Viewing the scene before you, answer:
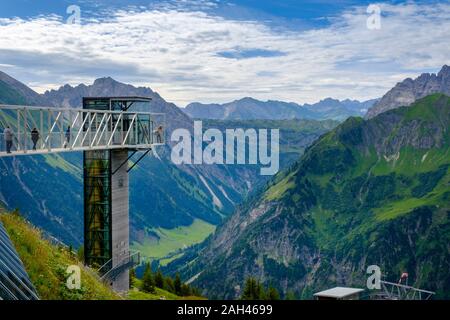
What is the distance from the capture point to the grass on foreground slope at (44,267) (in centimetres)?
2741

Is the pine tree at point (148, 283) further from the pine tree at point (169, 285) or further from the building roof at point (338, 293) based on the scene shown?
the building roof at point (338, 293)

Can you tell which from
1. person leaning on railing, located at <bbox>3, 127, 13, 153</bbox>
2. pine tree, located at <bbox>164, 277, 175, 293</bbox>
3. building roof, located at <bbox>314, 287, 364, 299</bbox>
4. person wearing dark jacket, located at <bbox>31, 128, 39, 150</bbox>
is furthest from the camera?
A: pine tree, located at <bbox>164, 277, 175, 293</bbox>

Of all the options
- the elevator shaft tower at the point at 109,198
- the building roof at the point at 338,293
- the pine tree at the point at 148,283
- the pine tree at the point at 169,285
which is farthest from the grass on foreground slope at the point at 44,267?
the pine tree at the point at 169,285

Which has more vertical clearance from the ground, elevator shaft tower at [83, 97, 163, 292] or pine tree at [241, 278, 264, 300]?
elevator shaft tower at [83, 97, 163, 292]

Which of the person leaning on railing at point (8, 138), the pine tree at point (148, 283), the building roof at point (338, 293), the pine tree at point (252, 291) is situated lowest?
the pine tree at point (252, 291)

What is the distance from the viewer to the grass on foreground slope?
2741cm

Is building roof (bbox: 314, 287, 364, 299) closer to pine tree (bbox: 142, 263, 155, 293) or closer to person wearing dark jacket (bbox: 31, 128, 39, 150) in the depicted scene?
person wearing dark jacket (bbox: 31, 128, 39, 150)

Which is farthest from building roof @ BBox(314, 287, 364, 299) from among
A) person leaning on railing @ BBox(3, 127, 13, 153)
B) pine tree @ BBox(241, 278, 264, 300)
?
pine tree @ BBox(241, 278, 264, 300)

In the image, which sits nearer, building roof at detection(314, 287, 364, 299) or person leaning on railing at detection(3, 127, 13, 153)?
person leaning on railing at detection(3, 127, 13, 153)

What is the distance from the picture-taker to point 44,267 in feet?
96.3
